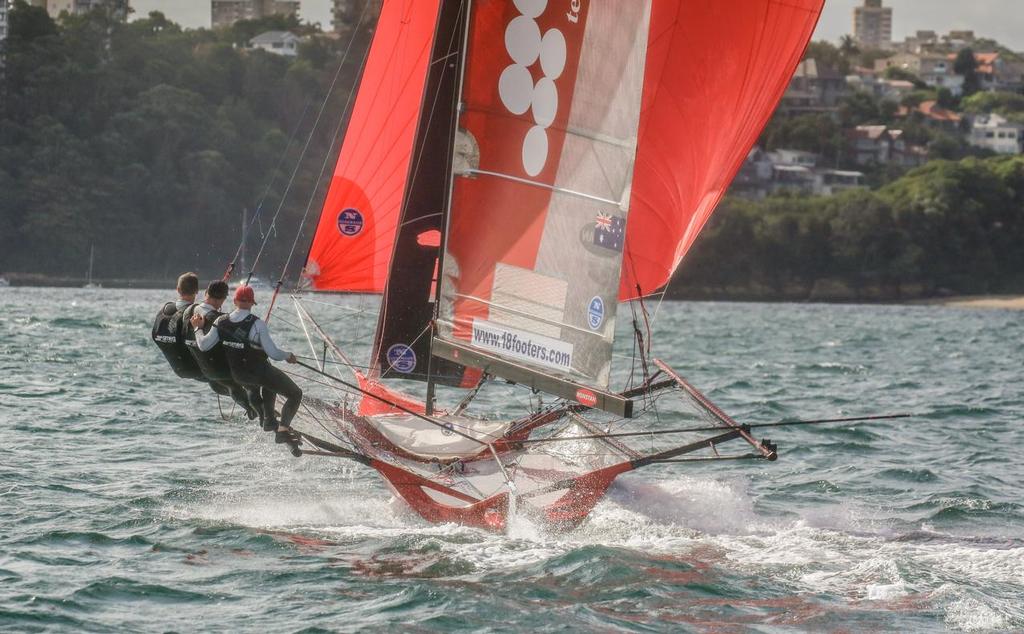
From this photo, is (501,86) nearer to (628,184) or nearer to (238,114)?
(628,184)

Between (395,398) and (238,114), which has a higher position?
(238,114)

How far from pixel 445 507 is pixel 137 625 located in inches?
125

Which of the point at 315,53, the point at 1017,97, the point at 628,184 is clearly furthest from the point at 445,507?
the point at 1017,97

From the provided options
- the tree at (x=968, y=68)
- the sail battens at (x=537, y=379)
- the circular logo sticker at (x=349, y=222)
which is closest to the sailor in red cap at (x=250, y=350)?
the sail battens at (x=537, y=379)

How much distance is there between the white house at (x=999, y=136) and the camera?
149 metres

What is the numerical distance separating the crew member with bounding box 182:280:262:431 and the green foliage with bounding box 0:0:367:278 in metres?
59.5

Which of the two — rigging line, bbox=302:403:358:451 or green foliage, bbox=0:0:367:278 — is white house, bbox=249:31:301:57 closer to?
green foliage, bbox=0:0:367:278

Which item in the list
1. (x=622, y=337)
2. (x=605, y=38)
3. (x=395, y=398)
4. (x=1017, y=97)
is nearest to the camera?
(x=605, y=38)

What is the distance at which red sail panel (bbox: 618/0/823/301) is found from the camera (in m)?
11.9

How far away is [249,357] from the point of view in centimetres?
1102

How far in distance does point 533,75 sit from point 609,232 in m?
1.23

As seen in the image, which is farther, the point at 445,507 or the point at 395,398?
the point at 395,398

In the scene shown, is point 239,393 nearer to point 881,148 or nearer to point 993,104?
point 881,148

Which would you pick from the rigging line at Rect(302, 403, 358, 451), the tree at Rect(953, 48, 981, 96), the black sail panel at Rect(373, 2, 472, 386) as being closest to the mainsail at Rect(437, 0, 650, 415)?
the rigging line at Rect(302, 403, 358, 451)
